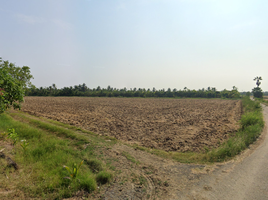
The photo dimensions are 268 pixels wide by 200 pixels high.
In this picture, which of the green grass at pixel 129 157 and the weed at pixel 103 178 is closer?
the weed at pixel 103 178

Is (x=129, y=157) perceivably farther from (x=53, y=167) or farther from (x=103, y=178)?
(x=53, y=167)

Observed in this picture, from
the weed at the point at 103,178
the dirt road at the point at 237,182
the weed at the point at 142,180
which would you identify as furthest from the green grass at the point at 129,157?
the dirt road at the point at 237,182

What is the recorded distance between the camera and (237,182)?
5414 millimetres

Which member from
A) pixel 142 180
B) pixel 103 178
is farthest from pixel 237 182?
pixel 103 178

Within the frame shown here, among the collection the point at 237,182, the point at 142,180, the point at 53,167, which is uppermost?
the point at 53,167

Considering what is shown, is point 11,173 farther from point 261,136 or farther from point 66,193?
point 261,136

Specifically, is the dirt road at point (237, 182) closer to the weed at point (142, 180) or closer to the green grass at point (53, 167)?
the weed at point (142, 180)

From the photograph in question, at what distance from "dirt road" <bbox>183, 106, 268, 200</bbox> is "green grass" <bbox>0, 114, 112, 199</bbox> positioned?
3.12 meters

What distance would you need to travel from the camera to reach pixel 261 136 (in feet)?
35.2

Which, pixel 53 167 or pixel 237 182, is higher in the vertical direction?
pixel 53 167

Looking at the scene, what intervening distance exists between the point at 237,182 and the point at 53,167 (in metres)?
6.47

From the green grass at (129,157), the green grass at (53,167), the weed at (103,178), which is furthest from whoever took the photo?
the green grass at (129,157)

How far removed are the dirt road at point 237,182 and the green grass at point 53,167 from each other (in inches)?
123

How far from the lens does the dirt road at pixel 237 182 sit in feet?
15.5
